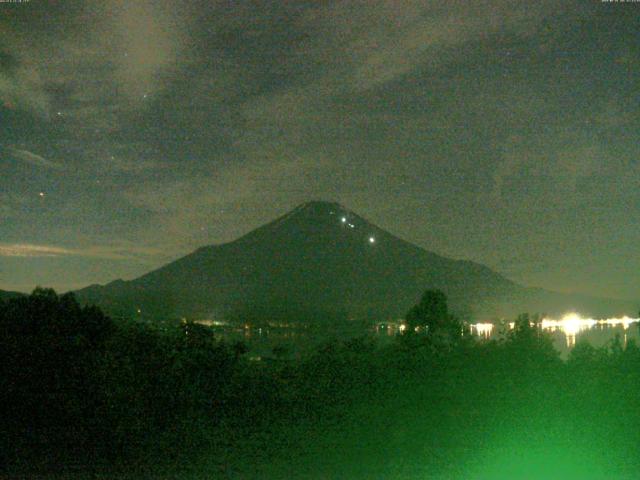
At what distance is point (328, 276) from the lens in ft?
189

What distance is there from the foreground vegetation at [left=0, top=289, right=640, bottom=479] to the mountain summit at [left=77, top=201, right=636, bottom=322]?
109 feet

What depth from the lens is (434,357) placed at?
10984mm

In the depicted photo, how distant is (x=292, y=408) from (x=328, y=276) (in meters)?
46.9

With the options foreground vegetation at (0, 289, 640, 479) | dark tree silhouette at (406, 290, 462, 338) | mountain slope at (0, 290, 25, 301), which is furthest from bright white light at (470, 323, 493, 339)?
mountain slope at (0, 290, 25, 301)

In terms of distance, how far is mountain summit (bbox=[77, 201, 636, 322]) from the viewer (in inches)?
1921

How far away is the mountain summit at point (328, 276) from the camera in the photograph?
48781 mm

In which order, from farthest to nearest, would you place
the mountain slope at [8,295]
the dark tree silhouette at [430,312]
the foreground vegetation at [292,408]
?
the dark tree silhouette at [430,312] → the mountain slope at [8,295] → the foreground vegetation at [292,408]

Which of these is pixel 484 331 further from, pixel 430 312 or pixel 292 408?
pixel 292 408

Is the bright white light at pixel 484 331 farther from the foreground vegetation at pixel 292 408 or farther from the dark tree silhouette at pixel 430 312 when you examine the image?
the foreground vegetation at pixel 292 408

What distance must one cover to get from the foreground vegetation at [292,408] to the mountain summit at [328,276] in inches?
1308

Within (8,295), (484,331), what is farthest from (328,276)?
(8,295)

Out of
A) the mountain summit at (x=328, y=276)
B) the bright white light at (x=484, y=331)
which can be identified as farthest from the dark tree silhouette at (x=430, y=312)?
the mountain summit at (x=328, y=276)

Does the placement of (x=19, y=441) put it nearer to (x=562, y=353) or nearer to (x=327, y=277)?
(x=562, y=353)

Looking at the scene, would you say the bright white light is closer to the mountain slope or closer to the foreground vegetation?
the foreground vegetation
